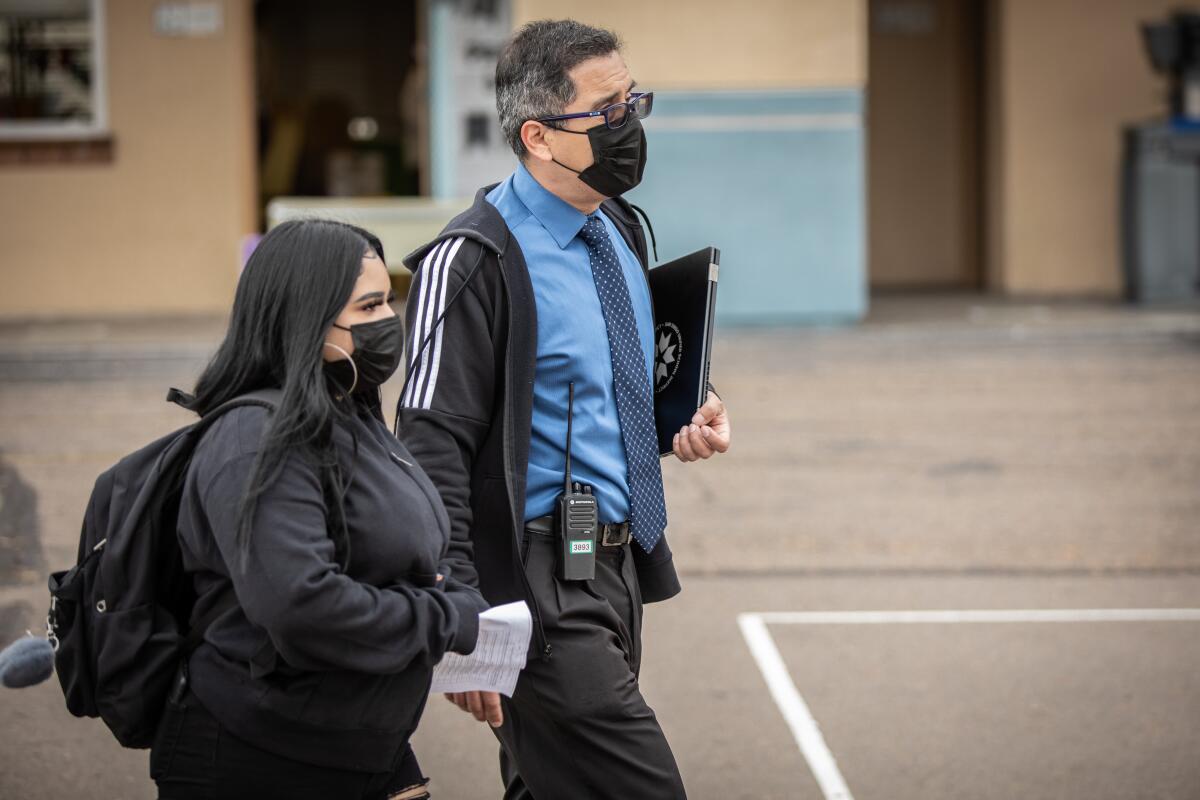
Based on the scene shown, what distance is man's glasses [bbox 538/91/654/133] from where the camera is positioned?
3.50m

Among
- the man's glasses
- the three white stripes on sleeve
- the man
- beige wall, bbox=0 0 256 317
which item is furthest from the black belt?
beige wall, bbox=0 0 256 317

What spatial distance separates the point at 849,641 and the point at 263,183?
1426cm

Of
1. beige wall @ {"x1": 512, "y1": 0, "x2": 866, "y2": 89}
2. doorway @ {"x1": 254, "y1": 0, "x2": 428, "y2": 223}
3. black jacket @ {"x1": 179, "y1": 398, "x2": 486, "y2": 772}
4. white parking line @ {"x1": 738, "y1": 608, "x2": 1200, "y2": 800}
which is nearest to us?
black jacket @ {"x1": 179, "y1": 398, "x2": 486, "y2": 772}

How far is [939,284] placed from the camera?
66.2ft

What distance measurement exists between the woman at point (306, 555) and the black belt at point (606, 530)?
19.0 inches

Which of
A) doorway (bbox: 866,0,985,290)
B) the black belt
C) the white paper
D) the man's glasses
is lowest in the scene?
the white paper

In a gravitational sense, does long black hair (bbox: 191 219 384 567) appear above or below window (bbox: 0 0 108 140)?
below

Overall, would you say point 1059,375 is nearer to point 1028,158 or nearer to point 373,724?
point 1028,158

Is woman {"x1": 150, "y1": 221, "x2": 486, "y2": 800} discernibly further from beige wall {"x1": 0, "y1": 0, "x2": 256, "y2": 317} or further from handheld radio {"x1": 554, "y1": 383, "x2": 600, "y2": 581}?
beige wall {"x1": 0, "y1": 0, "x2": 256, "y2": 317}

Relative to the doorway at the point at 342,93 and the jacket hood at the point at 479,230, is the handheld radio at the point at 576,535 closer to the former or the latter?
the jacket hood at the point at 479,230

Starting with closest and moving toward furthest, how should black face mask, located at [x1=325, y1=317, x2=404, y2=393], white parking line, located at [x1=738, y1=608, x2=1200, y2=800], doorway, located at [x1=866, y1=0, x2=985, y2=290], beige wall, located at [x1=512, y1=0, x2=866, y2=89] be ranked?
black face mask, located at [x1=325, y1=317, x2=404, y2=393] < white parking line, located at [x1=738, y1=608, x2=1200, y2=800] < beige wall, located at [x1=512, y1=0, x2=866, y2=89] < doorway, located at [x1=866, y1=0, x2=985, y2=290]

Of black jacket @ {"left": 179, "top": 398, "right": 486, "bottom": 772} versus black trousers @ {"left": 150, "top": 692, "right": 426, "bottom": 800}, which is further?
black trousers @ {"left": 150, "top": 692, "right": 426, "bottom": 800}

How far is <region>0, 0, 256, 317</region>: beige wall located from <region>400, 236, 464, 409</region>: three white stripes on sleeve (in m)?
14.1

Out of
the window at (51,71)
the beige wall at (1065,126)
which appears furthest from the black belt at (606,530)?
the beige wall at (1065,126)
